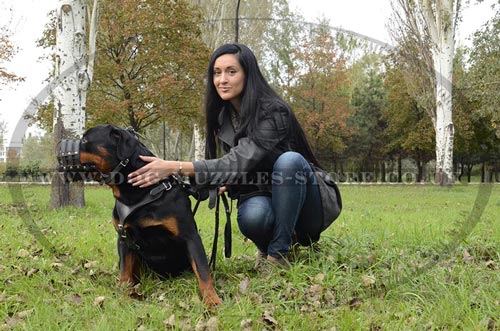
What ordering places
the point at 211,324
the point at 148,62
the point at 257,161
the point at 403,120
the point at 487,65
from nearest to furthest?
1. the point at 211,324
2. the point at 257,161
3. the point at 487,65
4. the point at 148,62
5. the point at 403,120

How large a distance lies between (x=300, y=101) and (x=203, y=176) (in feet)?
83.4

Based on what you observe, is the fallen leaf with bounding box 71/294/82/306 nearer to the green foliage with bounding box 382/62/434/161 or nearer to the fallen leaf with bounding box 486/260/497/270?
the fallen leaf with bounding box 486/260/497/270

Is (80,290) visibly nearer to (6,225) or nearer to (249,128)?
(249,128)

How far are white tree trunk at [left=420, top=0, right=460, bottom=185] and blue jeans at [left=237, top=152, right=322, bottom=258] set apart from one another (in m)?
14.8

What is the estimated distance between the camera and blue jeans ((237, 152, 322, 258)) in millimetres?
2766

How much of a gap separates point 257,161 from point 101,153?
0.91 meters

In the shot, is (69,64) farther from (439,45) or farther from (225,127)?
(439,45)

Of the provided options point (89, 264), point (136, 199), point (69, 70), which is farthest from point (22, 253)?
point (69, 70)

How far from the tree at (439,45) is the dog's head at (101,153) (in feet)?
51.2

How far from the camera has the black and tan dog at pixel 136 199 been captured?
237cm

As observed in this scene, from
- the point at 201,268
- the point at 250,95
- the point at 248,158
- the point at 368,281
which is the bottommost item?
the point at 368,281

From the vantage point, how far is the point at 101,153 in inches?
93.6

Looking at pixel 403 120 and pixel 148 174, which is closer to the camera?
pixel 148 174

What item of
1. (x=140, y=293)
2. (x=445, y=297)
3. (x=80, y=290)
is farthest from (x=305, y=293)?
(x=80, y=290)
